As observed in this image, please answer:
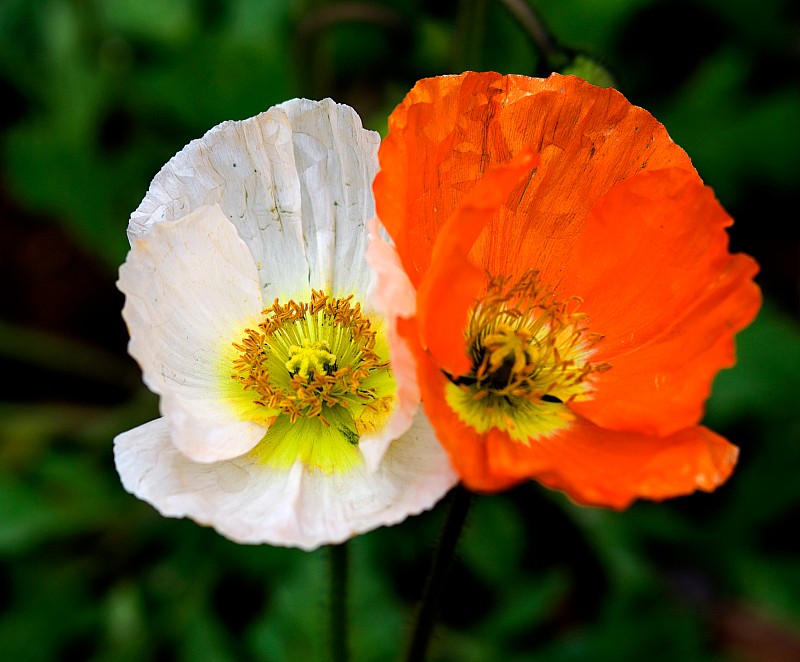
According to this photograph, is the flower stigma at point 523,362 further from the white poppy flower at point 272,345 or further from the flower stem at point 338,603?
the flower stem at point 338,603

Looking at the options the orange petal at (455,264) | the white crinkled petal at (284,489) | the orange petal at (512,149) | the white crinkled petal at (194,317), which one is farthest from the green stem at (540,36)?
the white crinkled petal at (284,489)

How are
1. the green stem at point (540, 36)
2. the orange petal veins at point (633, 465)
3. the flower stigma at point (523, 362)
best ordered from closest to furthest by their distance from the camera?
the orange petal veins at point (633, 465) → the flower stigma at point (523, 362) → the green stem at point (540, 36)

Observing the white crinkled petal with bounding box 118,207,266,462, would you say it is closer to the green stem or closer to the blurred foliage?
the green stem

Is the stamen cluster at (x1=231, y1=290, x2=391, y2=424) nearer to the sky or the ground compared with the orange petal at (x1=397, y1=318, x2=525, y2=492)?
nearer to the ground

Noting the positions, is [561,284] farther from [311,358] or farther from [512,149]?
[311,358]

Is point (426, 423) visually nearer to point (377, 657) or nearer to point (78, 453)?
point (377, 657)

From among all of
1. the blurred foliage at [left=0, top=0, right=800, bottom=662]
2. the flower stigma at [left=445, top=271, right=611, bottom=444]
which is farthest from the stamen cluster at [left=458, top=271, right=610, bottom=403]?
the blurred foliage at [left=0, top=0, right=800, bottom=662]

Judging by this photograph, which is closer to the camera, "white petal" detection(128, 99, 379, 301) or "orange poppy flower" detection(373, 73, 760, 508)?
"orange poppy flower" detection(373, 73, 760, 508)

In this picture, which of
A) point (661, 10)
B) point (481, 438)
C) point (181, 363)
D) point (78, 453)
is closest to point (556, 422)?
point (481, 438)

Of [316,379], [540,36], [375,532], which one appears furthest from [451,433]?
[375,532]
